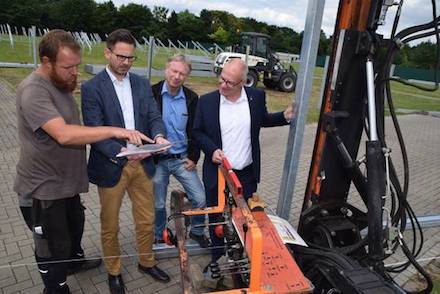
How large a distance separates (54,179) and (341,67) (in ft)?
6.58

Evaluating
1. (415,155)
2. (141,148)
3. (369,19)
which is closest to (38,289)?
(141,148)

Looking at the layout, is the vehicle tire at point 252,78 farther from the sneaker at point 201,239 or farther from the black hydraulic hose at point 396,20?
the black hydraulic hose at point 396,20

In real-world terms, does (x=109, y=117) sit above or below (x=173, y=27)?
below

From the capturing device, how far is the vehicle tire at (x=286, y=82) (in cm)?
1658

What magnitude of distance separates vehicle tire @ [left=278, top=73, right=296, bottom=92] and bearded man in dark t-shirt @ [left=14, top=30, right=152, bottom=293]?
1490 centimetres

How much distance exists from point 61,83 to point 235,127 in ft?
4.23

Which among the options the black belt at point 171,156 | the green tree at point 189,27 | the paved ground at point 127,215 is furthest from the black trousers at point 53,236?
the green tree at point 189,27

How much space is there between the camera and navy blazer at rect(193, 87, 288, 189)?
9.24ft

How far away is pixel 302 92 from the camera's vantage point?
254 centimetres

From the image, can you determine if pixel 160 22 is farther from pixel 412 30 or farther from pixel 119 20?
pixel 412 30

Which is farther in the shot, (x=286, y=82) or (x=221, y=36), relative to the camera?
(x=221, y=36)

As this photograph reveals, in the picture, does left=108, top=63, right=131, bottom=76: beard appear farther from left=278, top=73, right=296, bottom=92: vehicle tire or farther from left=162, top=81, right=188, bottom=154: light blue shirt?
left=278, top=73, right=296, bottom=92: vehicle tire

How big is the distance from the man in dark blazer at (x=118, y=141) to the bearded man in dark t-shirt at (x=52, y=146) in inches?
5.5

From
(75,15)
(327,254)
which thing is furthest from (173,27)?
(327,254)
